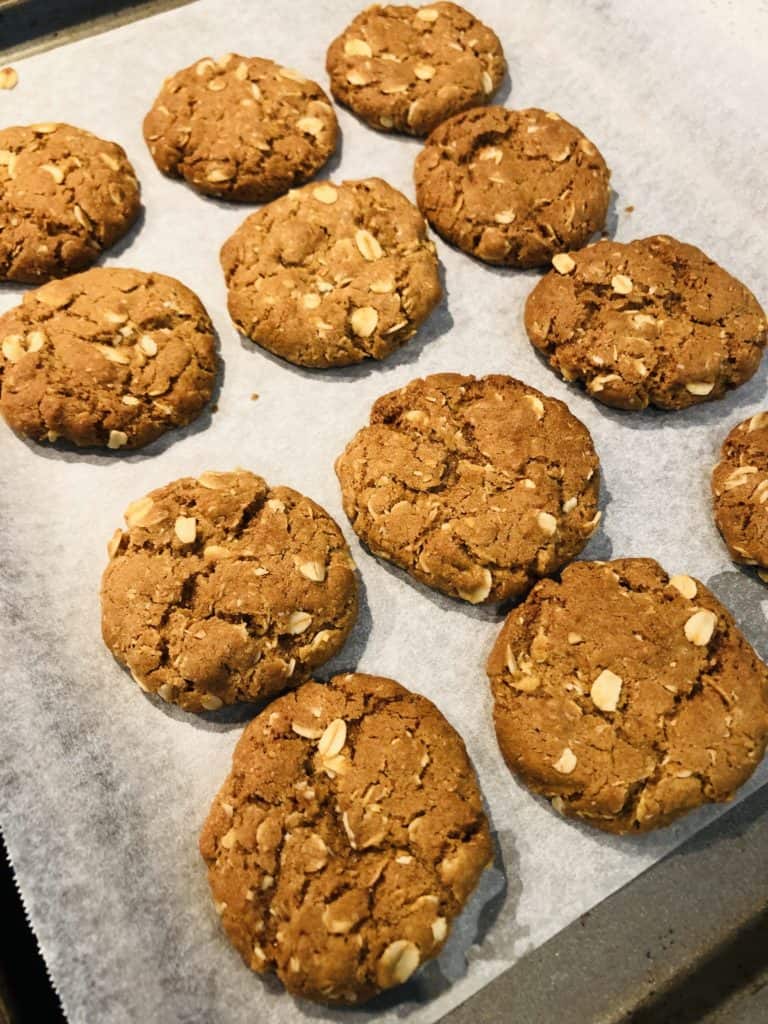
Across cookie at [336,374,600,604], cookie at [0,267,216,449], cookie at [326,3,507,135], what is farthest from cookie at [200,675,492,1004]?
cookie at [326,3,507,135]

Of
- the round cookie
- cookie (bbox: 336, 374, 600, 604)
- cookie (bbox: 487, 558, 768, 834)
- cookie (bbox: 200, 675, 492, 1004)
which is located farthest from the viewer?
the round cookie

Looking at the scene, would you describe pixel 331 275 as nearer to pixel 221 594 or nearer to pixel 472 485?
pixel 472 485

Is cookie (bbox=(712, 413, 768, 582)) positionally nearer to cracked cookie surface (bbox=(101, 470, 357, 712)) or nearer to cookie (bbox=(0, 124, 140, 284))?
cracked cookie surface (bbox=(101, 470, 357, 712))

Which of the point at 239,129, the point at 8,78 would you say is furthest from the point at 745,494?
the point at 8,78

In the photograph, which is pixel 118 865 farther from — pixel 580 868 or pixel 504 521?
pixel 504 521

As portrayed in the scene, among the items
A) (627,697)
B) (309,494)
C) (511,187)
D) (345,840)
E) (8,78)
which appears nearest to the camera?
(345,840)

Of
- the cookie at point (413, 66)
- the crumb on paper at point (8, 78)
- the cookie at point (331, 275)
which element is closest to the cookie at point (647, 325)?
the cookie at point (331, 275)

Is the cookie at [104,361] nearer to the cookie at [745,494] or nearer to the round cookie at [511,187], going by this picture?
the round cookie at [511,187]
